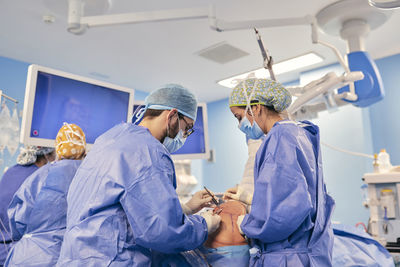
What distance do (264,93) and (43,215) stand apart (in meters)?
1.11

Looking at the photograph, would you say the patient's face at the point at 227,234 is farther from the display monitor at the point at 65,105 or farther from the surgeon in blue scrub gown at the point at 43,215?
Answer: the display monitor at the point at 65,105

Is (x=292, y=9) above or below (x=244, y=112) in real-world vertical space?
above

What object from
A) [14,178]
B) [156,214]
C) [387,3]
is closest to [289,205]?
[156,214]

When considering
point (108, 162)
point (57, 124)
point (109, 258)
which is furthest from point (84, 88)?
point (109, 258)

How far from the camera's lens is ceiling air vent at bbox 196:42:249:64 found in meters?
3.28

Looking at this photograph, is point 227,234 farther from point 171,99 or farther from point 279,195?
point 171,99

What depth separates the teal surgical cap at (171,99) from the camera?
4.20 ft

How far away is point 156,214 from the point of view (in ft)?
3.19

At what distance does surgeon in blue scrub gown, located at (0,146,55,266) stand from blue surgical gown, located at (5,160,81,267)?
0.33m

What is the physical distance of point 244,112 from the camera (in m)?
1.33

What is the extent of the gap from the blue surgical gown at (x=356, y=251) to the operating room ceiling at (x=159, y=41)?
5.68ft

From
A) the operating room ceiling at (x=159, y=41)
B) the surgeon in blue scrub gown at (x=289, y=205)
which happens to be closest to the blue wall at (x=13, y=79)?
the operating room ceiling at (x=159, y=41)

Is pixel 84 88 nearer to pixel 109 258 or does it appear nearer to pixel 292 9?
pixel 109 258

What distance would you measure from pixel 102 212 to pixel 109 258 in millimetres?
135
